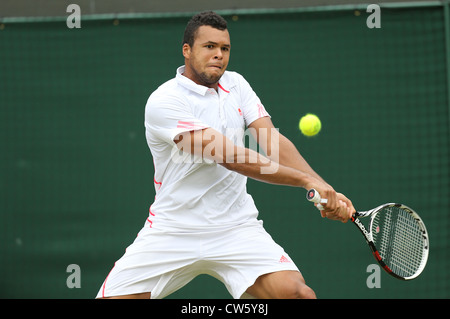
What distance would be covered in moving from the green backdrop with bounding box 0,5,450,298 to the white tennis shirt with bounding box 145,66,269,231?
1.95 metres

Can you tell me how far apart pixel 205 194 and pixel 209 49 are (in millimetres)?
810

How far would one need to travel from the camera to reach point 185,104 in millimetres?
3656

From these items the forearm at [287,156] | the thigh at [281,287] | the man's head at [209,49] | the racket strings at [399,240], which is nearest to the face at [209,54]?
the man's head at [209,49]

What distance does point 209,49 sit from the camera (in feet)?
12.3

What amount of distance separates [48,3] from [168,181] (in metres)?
2.94

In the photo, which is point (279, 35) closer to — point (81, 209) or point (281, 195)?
point (281, 195)

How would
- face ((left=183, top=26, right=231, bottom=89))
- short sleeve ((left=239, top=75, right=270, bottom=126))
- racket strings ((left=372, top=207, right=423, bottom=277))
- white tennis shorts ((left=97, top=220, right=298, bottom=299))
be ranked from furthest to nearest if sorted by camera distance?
short sleeve ((left=239, top=75, right=270, bottom=126)) → racket strings ((left=372, top=207, right=423, bottom=277)) → face ((left=183, top=26, right=231, bottom=89)) → white tennis shorts ((left=97, top=220, right=298, bottom=299))

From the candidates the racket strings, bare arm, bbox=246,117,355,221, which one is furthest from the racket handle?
the racket strings

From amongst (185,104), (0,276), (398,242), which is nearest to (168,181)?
(185,104)

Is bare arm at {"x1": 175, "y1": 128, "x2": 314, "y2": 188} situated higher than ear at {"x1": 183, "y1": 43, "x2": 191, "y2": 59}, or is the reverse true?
ear at {"x1": 183, "y1": 43, "x2": 191, "y2": 59}

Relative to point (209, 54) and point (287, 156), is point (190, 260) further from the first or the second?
point (209, 54)

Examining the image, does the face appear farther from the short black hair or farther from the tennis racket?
the tennis racket

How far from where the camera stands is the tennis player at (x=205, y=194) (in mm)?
3496

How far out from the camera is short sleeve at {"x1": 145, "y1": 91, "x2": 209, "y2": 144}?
11.6ft
